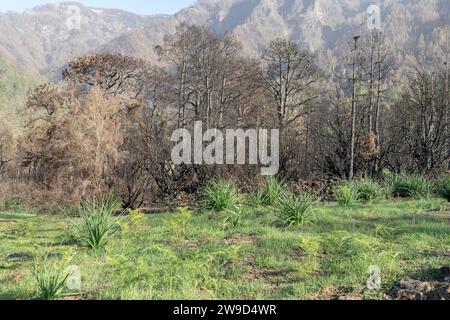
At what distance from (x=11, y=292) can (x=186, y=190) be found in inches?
327

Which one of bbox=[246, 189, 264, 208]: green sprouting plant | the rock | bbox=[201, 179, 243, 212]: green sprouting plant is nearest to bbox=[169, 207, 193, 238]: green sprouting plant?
bbox=[201, 179, 243, 212]: green sprouting plant

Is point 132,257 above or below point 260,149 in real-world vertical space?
below

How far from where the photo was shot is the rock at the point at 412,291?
3990 millimetres

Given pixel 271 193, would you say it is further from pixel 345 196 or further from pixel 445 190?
pixel 445 190

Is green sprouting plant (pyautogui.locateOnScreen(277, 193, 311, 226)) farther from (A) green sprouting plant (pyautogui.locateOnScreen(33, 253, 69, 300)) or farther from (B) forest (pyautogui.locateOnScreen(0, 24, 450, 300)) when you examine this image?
(A) green sprouting plant (pyautogui.locateOnScreen(33, 253, 69, 300))

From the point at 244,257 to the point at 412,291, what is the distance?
6.80ft

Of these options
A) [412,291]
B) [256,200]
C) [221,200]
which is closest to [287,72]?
[256,200]

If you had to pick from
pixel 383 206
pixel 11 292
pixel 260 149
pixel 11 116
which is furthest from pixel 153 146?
pixel 11 116

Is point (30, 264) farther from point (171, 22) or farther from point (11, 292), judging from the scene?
point (171, 22)

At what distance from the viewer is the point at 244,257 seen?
5582 millimetres

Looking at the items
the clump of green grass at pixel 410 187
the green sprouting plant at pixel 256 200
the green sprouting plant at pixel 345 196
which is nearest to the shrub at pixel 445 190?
the clump of green grass at pixel 410 187

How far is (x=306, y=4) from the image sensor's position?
193500 millimetres

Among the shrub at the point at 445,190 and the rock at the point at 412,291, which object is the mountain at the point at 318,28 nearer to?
the shrub at the point at 445,190

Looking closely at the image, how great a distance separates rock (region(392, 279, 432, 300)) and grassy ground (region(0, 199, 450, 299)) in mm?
131
